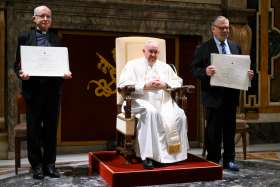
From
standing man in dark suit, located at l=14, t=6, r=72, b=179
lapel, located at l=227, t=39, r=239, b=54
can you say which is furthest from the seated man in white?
standing man in dark suit, located at l=14, t=6, r=72, b=179

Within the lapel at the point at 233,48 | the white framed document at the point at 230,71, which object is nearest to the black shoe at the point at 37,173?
the white framed document at the point at 230,71

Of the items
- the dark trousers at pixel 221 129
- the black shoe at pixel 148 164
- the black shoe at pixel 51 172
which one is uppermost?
the dark trousers at pixel 221 129

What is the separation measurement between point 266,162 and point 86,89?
2439 millimetres

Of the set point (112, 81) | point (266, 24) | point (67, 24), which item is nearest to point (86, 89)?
point (112, 81)

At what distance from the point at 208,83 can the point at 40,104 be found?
163 cm

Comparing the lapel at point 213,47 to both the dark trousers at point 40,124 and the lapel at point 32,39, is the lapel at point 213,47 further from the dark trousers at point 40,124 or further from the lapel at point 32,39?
the lapel at point 32,39

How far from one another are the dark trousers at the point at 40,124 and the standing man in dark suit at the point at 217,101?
4.76 ft

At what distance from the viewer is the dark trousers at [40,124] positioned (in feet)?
13.6

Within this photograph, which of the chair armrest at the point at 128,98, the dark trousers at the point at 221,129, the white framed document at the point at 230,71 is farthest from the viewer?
the dark trousers at the point at 221,129

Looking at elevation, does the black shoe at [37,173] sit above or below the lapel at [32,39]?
below

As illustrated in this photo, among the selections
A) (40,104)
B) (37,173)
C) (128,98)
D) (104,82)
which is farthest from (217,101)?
(104,82)

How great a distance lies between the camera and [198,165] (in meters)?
4.27

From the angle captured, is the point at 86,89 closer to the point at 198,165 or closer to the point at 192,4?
the point at 192,4

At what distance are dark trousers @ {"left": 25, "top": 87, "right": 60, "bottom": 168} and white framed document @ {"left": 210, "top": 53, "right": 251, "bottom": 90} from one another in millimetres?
1519
